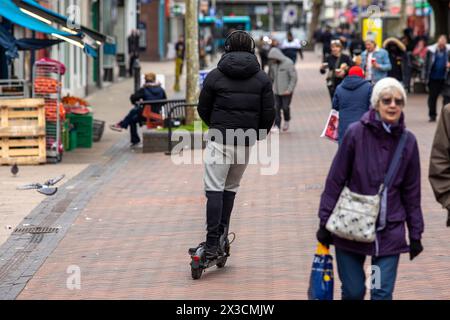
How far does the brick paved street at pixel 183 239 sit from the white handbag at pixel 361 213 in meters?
2.09

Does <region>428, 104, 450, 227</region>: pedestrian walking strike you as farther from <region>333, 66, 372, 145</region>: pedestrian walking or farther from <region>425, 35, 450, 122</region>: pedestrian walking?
<region>425, 35, 450, 122</region>: pedestrian walking

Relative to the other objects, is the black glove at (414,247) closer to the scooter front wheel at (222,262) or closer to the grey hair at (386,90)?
the grey hair at (386,90)

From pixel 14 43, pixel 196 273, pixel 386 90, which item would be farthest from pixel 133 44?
pixel 386 90

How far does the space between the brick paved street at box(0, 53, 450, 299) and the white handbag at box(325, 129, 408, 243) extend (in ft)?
6.84

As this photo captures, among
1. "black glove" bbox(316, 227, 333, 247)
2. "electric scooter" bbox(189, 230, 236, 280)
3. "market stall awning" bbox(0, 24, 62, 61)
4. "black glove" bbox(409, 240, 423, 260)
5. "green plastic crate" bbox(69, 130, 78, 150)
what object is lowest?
"green plastic crate" bbox(69, 130, 78, 150)

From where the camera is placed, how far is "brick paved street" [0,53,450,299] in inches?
345

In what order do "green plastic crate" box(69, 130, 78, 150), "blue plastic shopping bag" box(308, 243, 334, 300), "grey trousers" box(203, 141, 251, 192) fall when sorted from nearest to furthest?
"blue plastic shopping bag" box(308, 243, 334, 300) < "grey trousers" box(203, 141, 251, 192) < "green plastic crate" box(69, 130, 78, 150)

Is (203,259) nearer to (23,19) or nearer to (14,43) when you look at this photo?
(23,19)

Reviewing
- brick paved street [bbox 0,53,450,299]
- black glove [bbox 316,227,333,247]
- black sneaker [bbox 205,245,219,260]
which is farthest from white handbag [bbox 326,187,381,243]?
black sneaker [bbox 205,245,219,260]

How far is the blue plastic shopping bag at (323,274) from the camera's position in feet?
21.7

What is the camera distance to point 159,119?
2052cm
